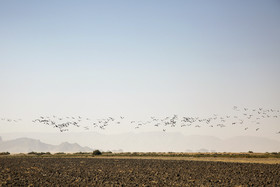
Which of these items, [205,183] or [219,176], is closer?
[205,183]

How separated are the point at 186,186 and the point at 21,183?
16.7 meters

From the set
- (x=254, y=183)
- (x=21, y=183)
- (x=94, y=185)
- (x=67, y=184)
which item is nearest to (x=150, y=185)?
(x=94, y=185)

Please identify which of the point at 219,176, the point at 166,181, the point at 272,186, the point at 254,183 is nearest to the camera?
the point at 272,186

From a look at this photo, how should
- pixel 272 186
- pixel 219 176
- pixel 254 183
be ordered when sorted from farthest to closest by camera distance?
1. pixel 219 176
2. pixel 254 183
3. pixel 272 186

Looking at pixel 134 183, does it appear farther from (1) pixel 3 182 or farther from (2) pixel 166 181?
(1) pixel 3 182

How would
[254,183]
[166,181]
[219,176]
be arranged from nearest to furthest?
[254,183], [166,181], [219,176]

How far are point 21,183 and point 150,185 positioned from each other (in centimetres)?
1320

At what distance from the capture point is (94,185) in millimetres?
31203

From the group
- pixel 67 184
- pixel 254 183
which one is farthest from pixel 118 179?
pixel 254 183

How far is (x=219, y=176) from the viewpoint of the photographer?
122 feet

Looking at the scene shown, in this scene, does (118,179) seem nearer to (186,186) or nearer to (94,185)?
(94,185)

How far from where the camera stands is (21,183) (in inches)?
1254

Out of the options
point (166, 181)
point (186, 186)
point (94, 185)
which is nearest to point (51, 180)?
point (94, 185)

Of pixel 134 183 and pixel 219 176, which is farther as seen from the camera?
pixel 219 176
